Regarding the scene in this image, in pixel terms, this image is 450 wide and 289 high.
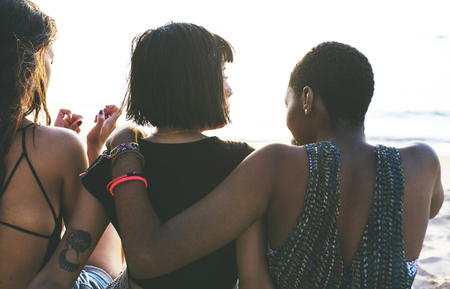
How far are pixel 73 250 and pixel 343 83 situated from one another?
1.48 meters

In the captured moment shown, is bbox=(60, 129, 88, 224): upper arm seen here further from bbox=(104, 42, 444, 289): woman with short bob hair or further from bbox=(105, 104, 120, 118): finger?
bbox=(105, 104, 120, 118): finger

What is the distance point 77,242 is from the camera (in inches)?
62.9

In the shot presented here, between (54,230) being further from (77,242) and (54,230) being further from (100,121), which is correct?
(100,121)

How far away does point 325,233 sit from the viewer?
139 centimetres

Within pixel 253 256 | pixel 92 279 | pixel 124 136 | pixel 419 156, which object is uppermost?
pixel 419 156

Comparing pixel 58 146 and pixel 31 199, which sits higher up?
pixel 58 146

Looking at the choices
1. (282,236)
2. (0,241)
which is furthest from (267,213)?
(0,241)

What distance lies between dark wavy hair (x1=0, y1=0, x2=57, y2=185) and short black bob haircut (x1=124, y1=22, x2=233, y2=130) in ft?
1.61

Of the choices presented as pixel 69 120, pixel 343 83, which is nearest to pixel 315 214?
pixel 343 83

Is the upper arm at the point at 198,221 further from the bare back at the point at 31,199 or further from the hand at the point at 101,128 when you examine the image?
the hand at the point at 101,128

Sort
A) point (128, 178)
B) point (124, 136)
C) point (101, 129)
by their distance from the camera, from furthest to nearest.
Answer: point (101, 129) → point (124, 136) → point (128, 178)

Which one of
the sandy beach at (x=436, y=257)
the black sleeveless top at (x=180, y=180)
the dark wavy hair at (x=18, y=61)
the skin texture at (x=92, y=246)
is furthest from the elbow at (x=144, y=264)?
the sandy beach at (x=436, y=257)

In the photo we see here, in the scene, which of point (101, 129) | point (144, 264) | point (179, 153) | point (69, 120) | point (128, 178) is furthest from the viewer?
point (69, 120)

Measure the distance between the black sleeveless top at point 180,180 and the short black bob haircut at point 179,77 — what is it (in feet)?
0.49
